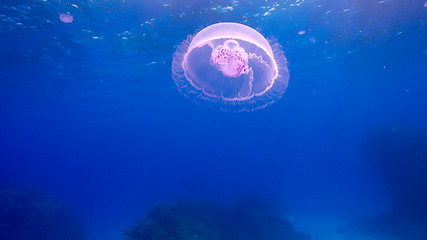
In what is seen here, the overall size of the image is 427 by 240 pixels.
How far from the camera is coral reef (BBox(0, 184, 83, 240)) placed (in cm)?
1188

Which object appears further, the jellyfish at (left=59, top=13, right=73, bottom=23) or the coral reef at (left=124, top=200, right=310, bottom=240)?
the jellyfish at (left=59, top=13, right=73, bottom=23)

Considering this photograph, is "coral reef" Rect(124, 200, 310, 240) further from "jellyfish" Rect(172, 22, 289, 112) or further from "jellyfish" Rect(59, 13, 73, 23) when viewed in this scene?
"jellyfish" Rect(59, 13, 73, 23)

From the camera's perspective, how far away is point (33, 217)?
12938 mm

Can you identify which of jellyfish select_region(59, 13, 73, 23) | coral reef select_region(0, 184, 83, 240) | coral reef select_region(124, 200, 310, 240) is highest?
jellyfish select_region(59, 13, 73, 23)

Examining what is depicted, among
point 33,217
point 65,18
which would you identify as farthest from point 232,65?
point 33,217

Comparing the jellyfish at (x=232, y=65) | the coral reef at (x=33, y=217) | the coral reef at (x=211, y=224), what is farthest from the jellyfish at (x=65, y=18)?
the coral reef at (x=33, y=217)

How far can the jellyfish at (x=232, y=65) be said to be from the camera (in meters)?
4.50

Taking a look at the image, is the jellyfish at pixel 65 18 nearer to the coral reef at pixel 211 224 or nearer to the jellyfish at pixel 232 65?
the jellyfish at pixel 232 65

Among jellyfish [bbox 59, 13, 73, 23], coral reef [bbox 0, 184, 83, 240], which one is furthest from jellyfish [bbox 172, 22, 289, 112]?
coral reef [bbox 0, 184, 83, 240]

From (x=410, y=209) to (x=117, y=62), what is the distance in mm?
18017

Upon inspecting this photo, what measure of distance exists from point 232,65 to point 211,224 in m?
7.90

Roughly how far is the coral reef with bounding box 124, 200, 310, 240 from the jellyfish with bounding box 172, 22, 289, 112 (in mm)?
5159

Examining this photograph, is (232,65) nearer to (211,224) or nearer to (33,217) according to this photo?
(211,224)

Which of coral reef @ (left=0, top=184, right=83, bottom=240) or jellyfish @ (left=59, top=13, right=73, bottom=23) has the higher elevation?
jellyfish @ (left=59, top=13, right=73, bottom=23)
